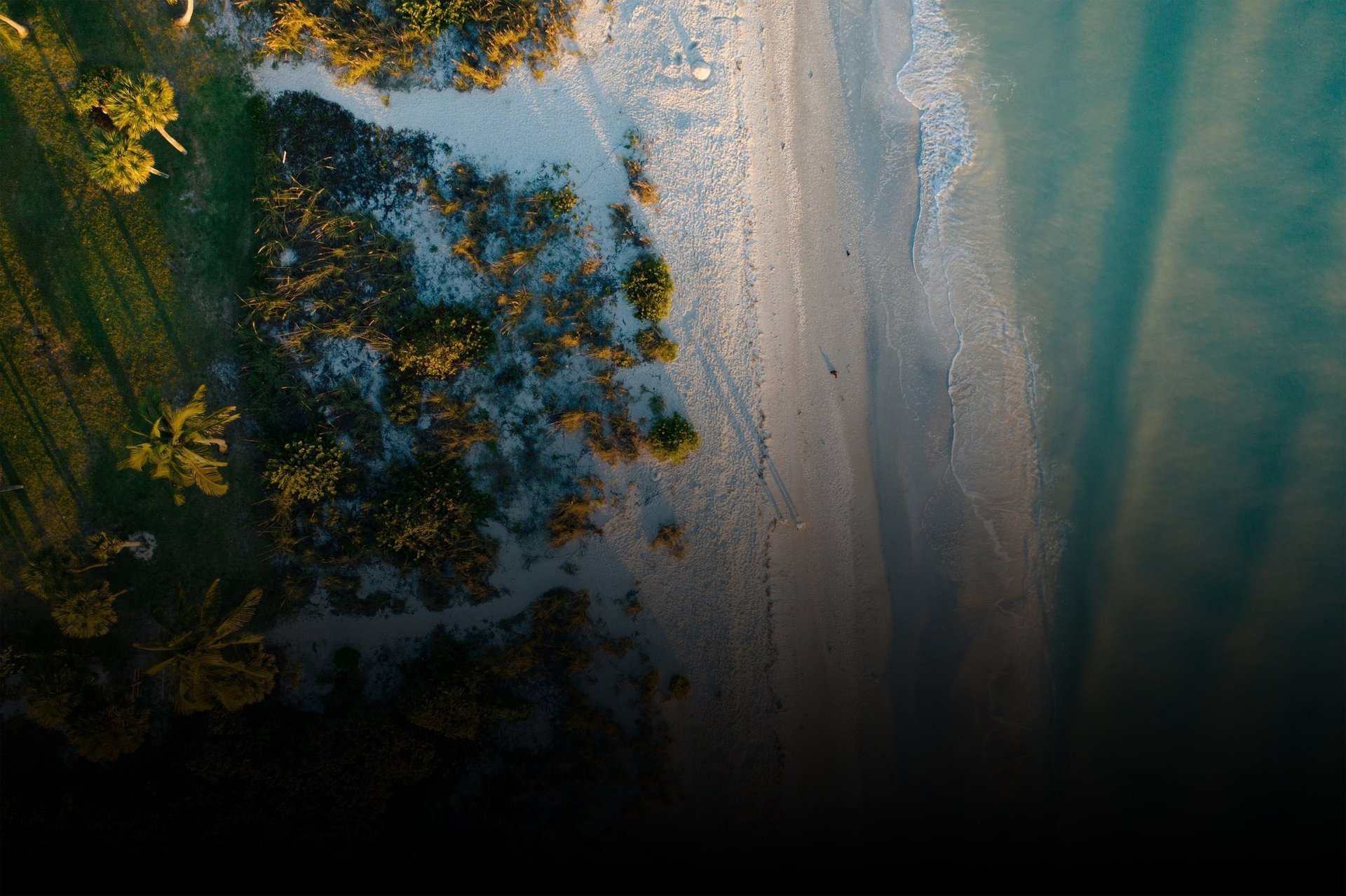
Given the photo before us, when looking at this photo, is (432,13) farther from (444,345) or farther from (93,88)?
(93,88)

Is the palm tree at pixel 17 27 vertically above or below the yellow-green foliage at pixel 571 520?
above

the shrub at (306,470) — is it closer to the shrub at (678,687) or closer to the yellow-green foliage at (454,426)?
the yellow-green foliage at (454,426)

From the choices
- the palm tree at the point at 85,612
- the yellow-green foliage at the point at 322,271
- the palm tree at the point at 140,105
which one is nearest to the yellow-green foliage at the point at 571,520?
the yellow-green foliage at the point at 322,271

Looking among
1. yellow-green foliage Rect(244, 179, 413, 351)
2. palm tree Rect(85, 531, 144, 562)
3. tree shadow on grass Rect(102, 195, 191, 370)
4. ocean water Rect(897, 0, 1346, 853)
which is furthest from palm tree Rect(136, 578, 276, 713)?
ocean water Rect(897, 0, 1346, 853)

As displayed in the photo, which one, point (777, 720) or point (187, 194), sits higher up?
point (187, 194)

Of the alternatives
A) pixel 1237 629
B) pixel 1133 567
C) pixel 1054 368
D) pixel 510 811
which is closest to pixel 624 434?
pixel 510 811

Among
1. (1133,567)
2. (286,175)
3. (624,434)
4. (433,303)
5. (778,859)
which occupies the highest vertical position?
(286,175)

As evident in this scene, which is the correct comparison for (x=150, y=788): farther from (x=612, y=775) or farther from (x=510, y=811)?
(x=612, y=775)
